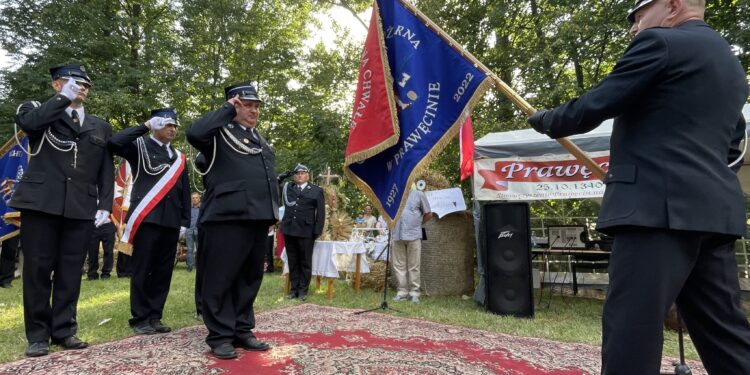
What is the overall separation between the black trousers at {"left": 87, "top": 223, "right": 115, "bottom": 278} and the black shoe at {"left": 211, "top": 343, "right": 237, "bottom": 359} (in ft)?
23.4

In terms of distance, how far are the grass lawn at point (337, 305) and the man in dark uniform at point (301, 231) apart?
387 millimetres

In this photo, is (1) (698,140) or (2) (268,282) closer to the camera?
(1) (698,140)

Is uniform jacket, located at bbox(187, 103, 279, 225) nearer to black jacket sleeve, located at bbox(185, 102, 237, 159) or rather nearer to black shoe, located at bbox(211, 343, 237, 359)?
black jacket sleeve, located at bbox(185, 102, 237, 159)

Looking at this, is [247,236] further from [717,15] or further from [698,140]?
[717,15]

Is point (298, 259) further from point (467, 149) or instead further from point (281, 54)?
point (281, 54)

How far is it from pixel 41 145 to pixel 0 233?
2.81 metres

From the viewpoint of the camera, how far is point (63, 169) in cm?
349

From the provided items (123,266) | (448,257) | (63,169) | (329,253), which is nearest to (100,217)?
(63,169)

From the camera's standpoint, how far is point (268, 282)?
8.72 m

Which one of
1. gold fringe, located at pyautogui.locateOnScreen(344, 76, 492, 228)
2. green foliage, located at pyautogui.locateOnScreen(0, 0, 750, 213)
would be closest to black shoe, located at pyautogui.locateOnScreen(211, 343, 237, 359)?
gold fringe, located at pyautogui.locateOnScreen(344, 76, 492, 228)

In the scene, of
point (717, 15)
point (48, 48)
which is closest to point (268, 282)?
point (717, 15)

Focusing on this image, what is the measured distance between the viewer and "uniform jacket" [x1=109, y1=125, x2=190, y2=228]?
13.1ft

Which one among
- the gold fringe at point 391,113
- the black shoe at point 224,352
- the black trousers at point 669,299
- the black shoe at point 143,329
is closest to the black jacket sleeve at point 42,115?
the black shoe at point 143,329

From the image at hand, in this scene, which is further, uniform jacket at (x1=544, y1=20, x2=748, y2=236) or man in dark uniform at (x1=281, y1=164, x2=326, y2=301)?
man in dark uniform at (x1=281, y1=164, x2=326, y2=301)
